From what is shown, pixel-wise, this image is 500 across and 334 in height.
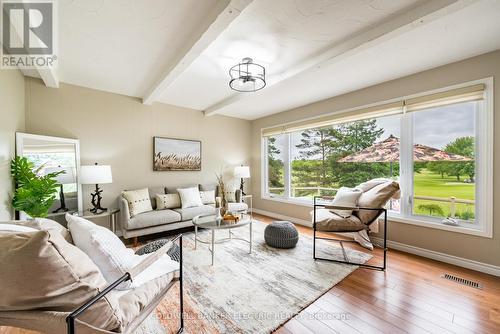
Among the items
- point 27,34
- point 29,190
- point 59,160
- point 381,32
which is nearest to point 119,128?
point 59,160

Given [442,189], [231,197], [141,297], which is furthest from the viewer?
[231,197]

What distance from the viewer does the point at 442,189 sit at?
2.73 metres

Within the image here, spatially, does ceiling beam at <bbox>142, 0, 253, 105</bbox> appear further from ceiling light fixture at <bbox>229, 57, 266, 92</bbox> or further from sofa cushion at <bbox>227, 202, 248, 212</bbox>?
sofa cushion at <bbox>227, 202, 248, 212</bbox>

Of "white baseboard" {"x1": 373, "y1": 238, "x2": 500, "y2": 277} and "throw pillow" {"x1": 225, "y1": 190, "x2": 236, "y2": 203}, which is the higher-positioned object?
"throw pillow" {"x1": 225, "y1": 190, "x2": 236, "y2": 203}

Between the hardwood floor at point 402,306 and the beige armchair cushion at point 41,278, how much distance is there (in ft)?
4.07

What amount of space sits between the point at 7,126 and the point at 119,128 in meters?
1.45

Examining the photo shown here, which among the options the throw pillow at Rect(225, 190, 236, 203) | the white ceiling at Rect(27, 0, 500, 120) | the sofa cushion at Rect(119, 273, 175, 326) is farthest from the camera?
the throw pillow at Rect(225, 190, 236, 203)

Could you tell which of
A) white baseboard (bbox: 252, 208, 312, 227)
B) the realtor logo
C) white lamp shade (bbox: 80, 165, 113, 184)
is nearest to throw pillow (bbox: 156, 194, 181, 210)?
white lamp shade (bbox: 80, 165, 113, 184)

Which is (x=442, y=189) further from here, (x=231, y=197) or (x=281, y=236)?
(x=231, y=197)

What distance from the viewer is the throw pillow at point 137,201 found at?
322 cm

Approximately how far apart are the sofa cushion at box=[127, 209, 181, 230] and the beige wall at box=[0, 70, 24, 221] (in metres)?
1.24

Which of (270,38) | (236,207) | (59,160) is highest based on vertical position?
(270,38)

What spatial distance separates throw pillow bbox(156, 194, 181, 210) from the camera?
143 inches

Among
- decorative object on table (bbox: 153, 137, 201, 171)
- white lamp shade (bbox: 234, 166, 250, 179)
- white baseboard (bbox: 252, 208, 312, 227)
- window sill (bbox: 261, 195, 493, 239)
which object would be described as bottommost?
white baseboard (bbox: 252, 208, 312, 227)
